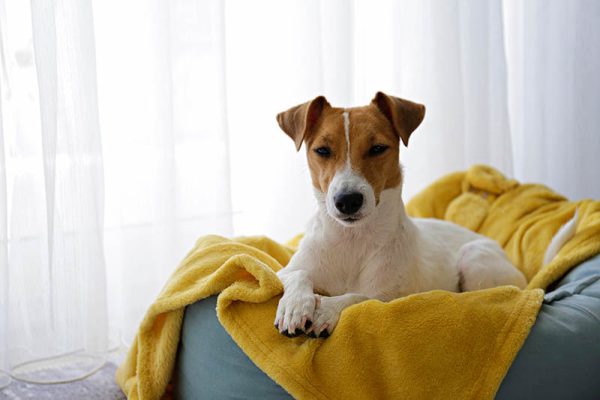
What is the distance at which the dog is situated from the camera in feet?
6.42

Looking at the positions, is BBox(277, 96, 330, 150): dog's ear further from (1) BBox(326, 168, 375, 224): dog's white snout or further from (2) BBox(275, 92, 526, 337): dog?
(1) BBox(326, 168, 375, 224): dog's white snout

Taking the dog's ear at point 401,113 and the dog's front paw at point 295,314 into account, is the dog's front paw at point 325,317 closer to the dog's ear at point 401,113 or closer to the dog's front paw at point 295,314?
the dog's front paw at point 295,314

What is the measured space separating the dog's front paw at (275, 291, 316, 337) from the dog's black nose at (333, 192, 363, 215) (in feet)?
0.79

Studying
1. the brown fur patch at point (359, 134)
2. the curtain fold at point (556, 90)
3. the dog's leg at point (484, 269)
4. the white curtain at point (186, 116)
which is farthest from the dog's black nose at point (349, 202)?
the curtain fold at point (556, 90)

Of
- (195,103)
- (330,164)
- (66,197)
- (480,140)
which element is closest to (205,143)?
(195,103)

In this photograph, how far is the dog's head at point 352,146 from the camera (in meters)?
1.94

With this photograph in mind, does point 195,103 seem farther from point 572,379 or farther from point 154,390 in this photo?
point 572,379

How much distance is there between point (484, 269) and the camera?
7.89 ft

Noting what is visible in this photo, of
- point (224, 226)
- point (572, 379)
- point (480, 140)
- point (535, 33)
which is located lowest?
point (572, 379)

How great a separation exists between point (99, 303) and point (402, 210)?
112 cm

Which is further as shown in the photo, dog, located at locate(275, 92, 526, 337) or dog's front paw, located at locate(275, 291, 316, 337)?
dog, located at locate(275, 92, 526, 337)

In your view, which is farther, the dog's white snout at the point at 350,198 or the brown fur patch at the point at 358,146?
the brown fur patch at the point at 358,146

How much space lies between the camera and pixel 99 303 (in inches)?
101

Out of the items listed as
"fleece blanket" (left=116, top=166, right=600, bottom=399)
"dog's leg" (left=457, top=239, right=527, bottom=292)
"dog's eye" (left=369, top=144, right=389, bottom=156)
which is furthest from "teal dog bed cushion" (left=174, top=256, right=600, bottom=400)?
"dog's eye" (left=369, top=144, right=389, bottom=156)
